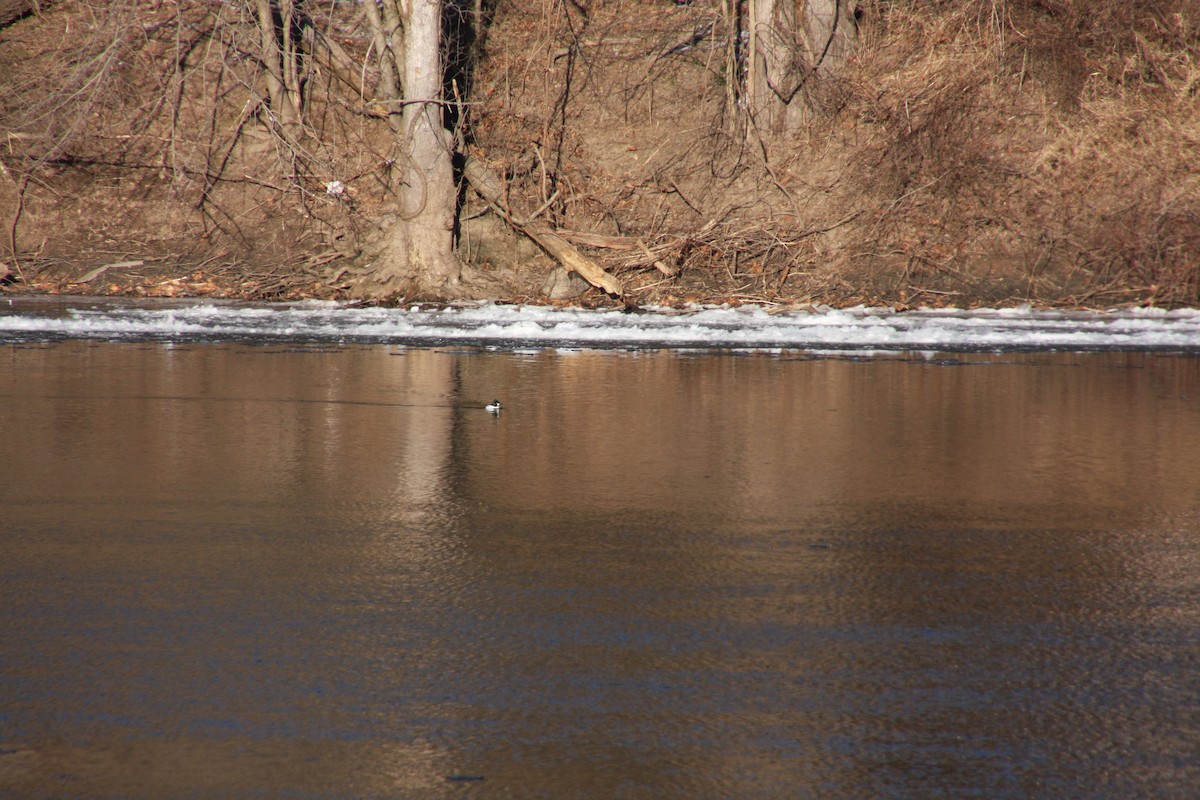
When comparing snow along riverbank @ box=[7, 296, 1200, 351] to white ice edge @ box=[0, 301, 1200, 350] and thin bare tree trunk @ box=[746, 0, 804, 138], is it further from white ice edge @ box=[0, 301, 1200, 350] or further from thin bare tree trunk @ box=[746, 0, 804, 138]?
thin bare tree trunk @ box=[746, 0, 804, 138]

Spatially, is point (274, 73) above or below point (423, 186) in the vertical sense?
above

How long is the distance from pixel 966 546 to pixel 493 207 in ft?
53.0

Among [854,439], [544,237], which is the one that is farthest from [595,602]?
[544,237]

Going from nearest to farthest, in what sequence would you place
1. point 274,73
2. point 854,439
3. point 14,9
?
point 854,439 → point 274,73 → point 14,9

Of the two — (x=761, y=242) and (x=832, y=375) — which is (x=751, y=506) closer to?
(x=832, y=375)

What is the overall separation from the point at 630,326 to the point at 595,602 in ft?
34.3

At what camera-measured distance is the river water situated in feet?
10.4

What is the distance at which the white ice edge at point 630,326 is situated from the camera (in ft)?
43.2

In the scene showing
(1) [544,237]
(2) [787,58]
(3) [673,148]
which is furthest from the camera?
(3) [673,148]

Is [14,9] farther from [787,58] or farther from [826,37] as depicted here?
[826,37]

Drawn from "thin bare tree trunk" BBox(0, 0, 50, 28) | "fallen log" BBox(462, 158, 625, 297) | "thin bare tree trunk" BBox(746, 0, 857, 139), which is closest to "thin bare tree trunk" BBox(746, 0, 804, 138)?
"thin bare tree trunk" BBox(746, 0, 857, 139)

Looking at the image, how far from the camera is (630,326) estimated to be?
14703 millimetres

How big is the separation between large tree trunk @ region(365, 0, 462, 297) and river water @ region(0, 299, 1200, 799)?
1034 centimetres

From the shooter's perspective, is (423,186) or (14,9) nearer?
(423,186)
